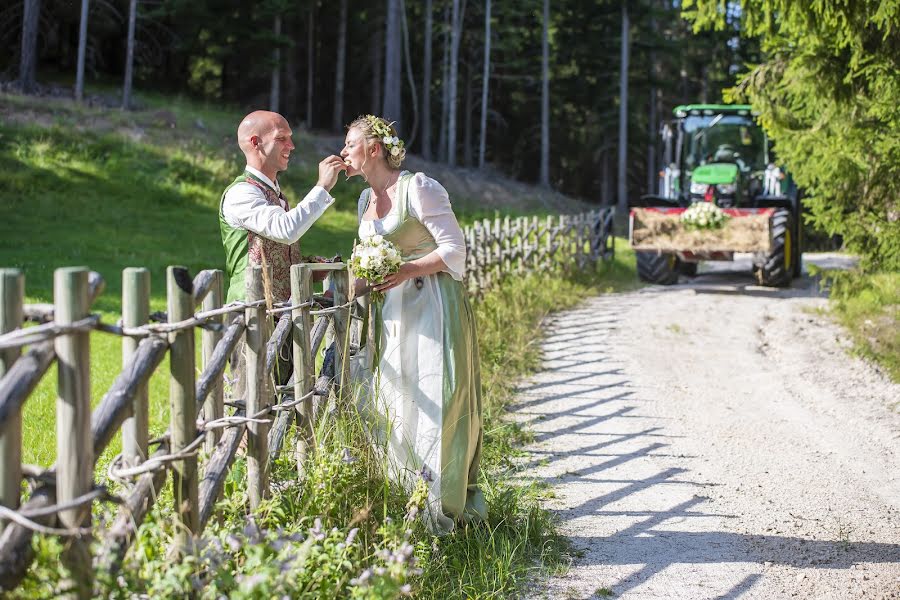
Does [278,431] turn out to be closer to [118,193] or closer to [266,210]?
[266,210]

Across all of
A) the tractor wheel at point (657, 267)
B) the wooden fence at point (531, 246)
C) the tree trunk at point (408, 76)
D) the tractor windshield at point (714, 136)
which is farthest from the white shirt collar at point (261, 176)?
the tree trunk at point (408, 76)

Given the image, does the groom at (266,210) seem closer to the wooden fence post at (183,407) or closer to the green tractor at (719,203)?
the wooden fence post at (183,407)

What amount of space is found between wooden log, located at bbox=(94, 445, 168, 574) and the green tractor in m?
11.5

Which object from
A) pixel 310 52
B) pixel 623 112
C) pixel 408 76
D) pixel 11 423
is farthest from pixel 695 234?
pixel 310 52

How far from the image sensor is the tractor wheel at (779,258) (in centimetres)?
1416

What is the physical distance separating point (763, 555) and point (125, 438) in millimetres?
2884

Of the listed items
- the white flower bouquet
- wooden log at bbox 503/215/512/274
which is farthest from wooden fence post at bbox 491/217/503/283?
the white flower bouquet

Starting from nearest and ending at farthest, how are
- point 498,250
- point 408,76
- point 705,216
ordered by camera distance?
point 498,250 → point 705,216 → point 408,76

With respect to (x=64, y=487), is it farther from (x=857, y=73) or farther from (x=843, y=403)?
(x=857, y=73)

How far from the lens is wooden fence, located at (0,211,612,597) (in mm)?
2291

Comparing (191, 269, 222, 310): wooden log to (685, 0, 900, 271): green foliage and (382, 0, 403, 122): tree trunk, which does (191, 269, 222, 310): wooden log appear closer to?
(685, 0, 900, 271): green foliage

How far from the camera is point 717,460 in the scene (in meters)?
5.96

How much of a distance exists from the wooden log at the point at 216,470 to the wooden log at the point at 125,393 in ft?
1.37

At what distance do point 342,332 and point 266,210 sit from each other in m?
A: 0.73
